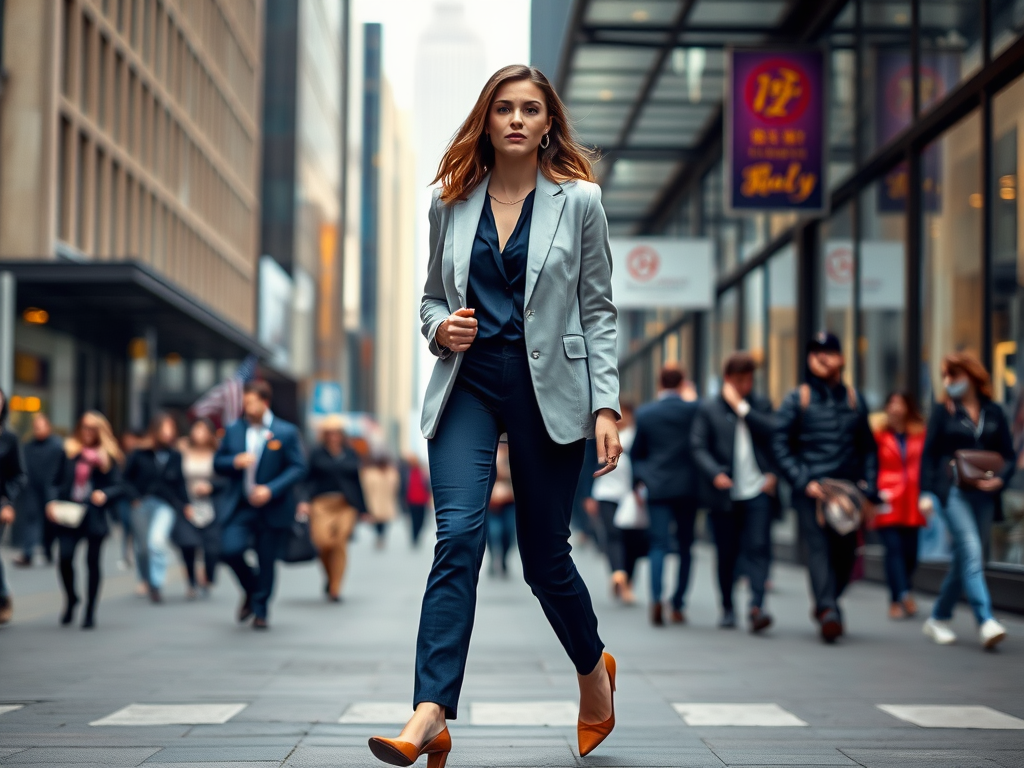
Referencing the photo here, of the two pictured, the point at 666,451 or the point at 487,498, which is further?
the point at 666,451

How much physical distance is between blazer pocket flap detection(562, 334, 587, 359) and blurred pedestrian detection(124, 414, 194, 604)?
8.80 meters

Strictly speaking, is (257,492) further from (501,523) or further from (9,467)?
(501,523)

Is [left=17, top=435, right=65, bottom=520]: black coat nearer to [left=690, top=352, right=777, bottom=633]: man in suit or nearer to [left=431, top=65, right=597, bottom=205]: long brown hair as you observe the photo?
[left=690, top=352, right=777, bottom=633]: man in suit

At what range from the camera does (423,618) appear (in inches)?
154

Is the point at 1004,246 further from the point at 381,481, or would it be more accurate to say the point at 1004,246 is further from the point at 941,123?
the point at 381,481

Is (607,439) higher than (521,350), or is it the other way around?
(521,350)

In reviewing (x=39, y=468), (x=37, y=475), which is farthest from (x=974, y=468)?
(x=37, y=475)

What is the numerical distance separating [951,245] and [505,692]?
24.5ft

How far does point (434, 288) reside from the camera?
4.38 m

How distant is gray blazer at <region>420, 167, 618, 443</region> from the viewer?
13.6 feet

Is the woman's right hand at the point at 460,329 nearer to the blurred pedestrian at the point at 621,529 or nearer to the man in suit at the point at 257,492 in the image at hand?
the man in suit at the point at 257,492

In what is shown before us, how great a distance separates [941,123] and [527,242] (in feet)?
30.2

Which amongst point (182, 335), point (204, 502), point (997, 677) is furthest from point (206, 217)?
point (997, 677)

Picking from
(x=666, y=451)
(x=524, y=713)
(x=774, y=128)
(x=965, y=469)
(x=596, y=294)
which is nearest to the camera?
(x=596, y=294)
